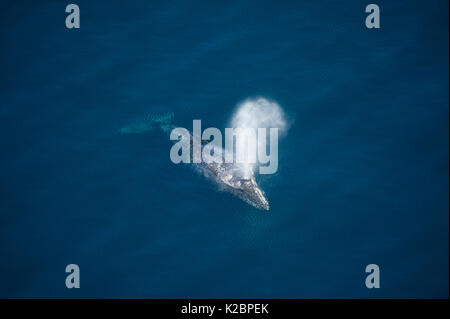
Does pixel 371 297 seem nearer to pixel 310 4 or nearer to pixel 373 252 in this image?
pixel 373 252

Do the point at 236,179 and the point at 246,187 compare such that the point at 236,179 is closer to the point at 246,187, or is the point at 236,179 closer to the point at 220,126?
the point at 246,187

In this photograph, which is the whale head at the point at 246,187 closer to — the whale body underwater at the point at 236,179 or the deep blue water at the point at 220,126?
the whale body underwater at the point at 236,179

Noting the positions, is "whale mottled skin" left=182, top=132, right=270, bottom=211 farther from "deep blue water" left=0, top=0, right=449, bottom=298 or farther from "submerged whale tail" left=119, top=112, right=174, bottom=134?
"submerged whale tail" left=119, top=112, right=174, bottom=134

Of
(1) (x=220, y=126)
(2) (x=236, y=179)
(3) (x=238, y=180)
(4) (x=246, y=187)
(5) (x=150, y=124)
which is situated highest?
(5) (x=150, y=124)

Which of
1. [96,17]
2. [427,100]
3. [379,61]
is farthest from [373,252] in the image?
[96,17]

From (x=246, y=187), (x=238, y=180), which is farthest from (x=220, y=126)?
(x=246, y=187)

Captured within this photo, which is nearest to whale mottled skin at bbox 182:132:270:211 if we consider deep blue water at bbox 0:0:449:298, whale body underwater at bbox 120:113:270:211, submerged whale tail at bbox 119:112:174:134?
whale body underwater at bbox 120:113:270:211
